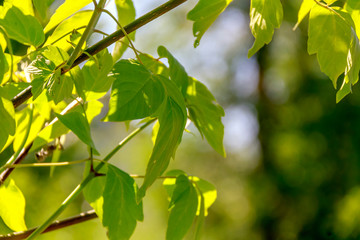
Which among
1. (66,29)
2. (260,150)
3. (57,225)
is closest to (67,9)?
(66,29)

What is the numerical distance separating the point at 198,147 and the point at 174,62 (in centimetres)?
238

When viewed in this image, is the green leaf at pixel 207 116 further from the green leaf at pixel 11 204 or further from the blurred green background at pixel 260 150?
the blurred green background at pixel 260 150

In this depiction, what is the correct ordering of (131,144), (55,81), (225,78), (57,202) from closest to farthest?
(55,81)
(57,202)
(225,78)
(131,144)

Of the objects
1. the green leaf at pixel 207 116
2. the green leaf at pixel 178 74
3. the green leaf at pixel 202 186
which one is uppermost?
the green leaf at pixel 178 74

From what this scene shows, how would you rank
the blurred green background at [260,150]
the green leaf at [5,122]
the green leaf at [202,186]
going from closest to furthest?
1. the green leaf at [5,122]
2. the green leaf at [202,186]
3. the blurred green background at [260,150]

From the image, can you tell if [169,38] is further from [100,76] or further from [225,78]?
[100,76]

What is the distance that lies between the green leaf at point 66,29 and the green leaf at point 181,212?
3.7 inches

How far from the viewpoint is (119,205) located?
0.70 ft

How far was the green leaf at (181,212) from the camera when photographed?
23 cm

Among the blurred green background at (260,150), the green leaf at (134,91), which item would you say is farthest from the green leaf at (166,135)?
the blurred green background at (260,150)

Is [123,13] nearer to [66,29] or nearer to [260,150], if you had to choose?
[66,29]

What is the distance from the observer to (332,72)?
20 centimetres

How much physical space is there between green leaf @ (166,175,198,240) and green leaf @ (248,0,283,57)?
85 millimetres

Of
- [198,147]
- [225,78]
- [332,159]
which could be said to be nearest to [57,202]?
[198,147]
